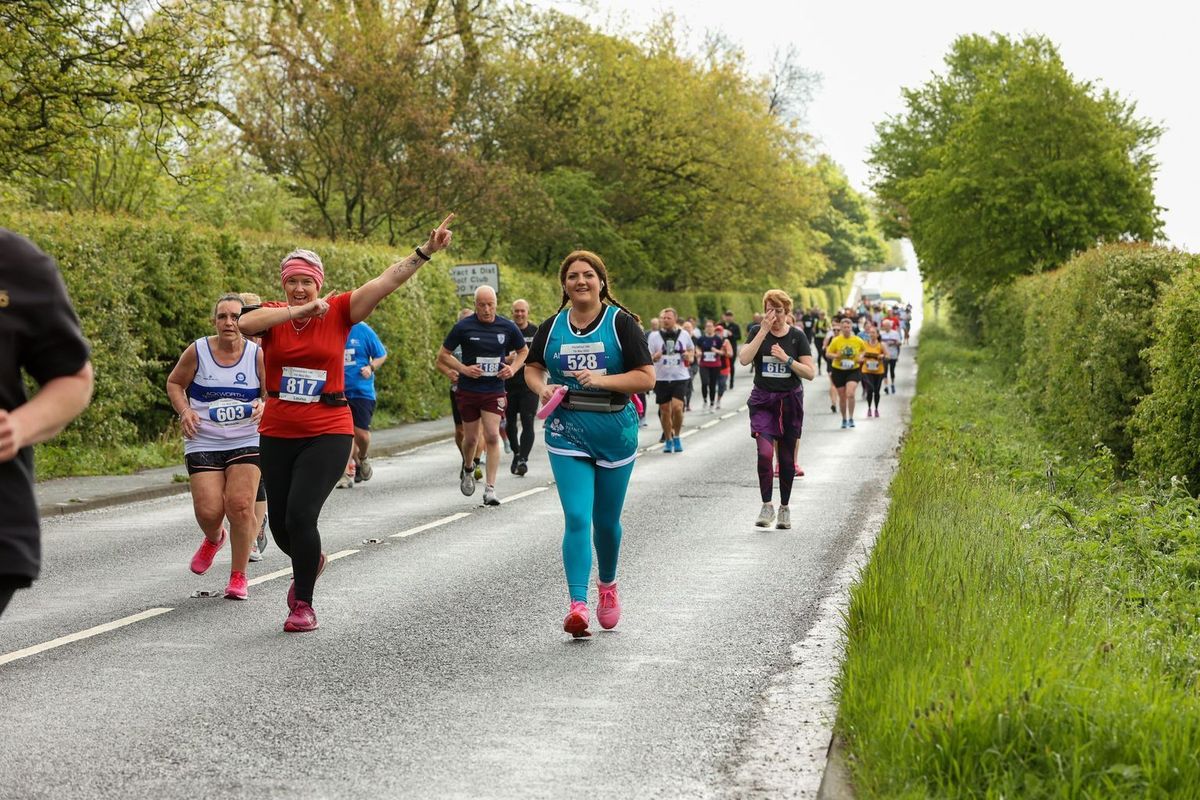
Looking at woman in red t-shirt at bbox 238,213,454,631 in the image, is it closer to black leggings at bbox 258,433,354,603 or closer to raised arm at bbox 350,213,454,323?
black leggings at bbox 258,433,354,603

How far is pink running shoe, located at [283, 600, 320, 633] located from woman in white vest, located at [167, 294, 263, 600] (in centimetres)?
117

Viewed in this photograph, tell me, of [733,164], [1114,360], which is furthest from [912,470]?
[733,164]

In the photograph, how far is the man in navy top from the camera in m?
15.5

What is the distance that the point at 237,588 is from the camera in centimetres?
934

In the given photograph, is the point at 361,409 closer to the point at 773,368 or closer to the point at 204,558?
the point at 773,368

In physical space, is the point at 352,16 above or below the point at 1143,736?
above

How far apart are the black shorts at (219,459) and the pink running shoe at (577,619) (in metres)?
2.50

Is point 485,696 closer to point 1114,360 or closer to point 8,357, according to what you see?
point 8,357

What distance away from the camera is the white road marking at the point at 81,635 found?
7.58 m

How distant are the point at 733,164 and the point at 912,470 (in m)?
45.0

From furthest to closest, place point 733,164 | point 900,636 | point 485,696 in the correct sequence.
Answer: point 733,164 → point 485,696 → point 900,636

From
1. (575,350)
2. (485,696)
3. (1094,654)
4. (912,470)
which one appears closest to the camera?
(1094,654)

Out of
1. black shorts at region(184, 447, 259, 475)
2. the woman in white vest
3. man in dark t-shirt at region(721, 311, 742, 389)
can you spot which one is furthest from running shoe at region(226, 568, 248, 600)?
man in dark t-shirt at region(721, 311, 742, 389)

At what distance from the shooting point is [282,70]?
38875mm
